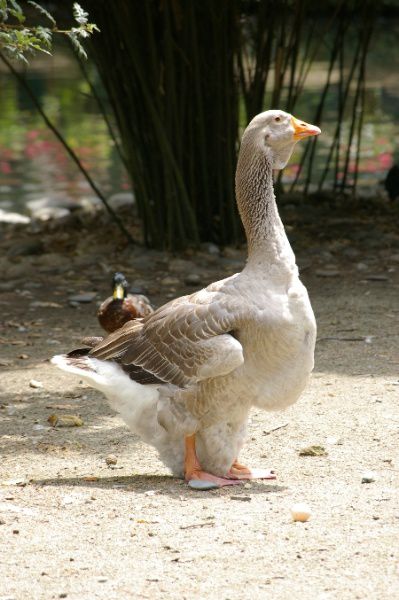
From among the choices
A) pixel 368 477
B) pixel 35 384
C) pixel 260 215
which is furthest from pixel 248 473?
pixel 35 384

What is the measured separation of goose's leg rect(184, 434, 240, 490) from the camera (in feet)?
17.3

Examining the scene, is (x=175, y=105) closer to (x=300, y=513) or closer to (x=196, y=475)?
(x=196, y=475)

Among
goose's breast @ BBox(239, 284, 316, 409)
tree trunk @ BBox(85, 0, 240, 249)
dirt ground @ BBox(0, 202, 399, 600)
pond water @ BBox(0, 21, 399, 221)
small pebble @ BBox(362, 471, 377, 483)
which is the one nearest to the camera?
dirt ground @ BBox(0, 202, 399, 600)

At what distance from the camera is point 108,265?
35.3ft

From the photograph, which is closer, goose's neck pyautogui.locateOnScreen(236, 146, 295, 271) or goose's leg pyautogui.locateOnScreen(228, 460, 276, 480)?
goose's neck pyautogui.locateOnScreen(236, 146, 295, 271)

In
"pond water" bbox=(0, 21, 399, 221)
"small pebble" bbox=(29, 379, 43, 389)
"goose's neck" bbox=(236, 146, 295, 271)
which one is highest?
"goose's neck" bbox=(236, 146, 295, 271)

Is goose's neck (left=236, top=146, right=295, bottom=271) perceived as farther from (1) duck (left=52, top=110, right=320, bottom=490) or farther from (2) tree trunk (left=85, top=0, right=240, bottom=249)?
(2) tree trunk (left=85, top=0, right=240, bottom=249)

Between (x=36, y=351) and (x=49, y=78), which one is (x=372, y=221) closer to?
(x=36, y=351)

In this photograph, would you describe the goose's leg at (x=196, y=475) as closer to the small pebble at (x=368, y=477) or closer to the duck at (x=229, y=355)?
the duck at (x=229, y=355)

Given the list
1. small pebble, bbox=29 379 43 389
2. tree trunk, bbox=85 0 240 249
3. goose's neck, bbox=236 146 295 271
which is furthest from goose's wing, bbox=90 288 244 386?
tree trunk, bbox=85 0 240 249

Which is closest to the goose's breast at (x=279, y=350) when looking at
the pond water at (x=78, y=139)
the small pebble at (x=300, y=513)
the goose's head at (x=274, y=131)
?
the small pebble at (x=300, y=513)

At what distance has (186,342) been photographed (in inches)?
208

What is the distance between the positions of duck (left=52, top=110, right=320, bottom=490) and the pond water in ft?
22.2

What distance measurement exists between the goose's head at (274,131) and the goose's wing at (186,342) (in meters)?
0.84
